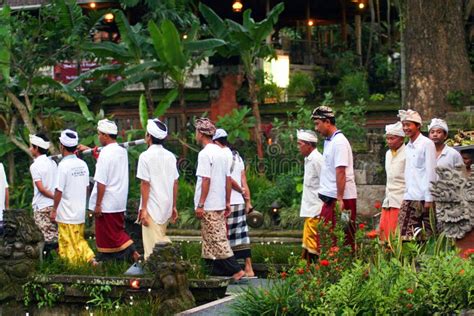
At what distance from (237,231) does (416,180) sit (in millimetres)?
2286

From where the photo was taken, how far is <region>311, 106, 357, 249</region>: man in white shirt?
13172 millimetres

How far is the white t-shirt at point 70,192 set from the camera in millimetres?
14711

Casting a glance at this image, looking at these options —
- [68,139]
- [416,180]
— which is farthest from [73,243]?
[416,180]

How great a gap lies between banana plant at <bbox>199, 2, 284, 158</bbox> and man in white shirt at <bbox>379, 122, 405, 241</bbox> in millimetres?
8347

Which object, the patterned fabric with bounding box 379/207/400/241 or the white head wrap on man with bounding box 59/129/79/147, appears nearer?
the patterned fabric with bounding box 379/207/400/241

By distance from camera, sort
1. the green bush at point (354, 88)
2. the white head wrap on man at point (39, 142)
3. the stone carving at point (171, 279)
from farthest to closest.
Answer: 1. the green bush at point (354, 88)
2. the white head wrap on man at point (39, 142)
3. the stone carving at point (171, 279)

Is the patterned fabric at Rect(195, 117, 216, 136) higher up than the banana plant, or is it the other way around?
the banana plant

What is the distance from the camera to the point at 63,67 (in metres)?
28.7

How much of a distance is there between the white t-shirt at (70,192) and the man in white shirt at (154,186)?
111 centimetres

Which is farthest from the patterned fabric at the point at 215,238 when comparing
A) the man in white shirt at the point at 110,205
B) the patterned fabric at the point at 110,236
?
the patterned fabric at the point at 110,236

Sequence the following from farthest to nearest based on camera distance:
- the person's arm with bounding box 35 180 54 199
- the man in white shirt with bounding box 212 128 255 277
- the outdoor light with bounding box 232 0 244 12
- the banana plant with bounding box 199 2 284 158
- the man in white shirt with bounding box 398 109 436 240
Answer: the outdoor light with bounding box 232 0 244 12 < the banana plant with bounding box 199 2 284 158 < the person's arm with bounding box 35 180 54 199 < the man in white shirt with bounding box 212 128 255 277 < the man in white shirt with bounding box 398 109 436 240

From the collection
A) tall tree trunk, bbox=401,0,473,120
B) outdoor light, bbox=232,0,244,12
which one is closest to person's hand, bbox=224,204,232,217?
tall tree trunk, bbox=401,0,473,120

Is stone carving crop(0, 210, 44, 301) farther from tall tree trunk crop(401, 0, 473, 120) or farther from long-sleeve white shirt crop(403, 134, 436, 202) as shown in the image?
tall tree trunk crop(401, 0, 473, 120)

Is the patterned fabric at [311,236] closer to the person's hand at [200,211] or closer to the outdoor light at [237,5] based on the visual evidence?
the person's hand at [200,211]
